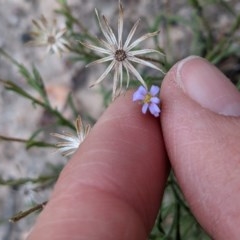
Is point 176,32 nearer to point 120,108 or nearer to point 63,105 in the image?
point 63,105

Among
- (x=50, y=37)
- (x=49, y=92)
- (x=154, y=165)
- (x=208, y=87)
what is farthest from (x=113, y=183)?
(x=49, y=92)

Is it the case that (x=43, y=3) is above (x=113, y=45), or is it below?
below

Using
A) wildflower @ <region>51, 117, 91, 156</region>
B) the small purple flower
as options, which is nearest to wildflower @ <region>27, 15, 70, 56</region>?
wildflower @ <region>51, 117, 91, 156</region>

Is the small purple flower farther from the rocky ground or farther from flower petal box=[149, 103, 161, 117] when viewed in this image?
the rocky ground

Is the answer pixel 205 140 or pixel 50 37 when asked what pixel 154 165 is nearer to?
pixel 205 140

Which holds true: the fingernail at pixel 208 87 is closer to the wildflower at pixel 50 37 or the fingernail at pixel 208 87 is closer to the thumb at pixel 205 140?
the thumb at pixel 205 140

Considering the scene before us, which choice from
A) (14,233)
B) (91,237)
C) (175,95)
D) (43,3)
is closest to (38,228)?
(91,237)

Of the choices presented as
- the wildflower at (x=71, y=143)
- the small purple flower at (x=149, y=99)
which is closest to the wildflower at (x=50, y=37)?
the wildflower at (x=71, y=143)

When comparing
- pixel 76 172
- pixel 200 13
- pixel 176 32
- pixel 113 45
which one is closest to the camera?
pixel 76 172
